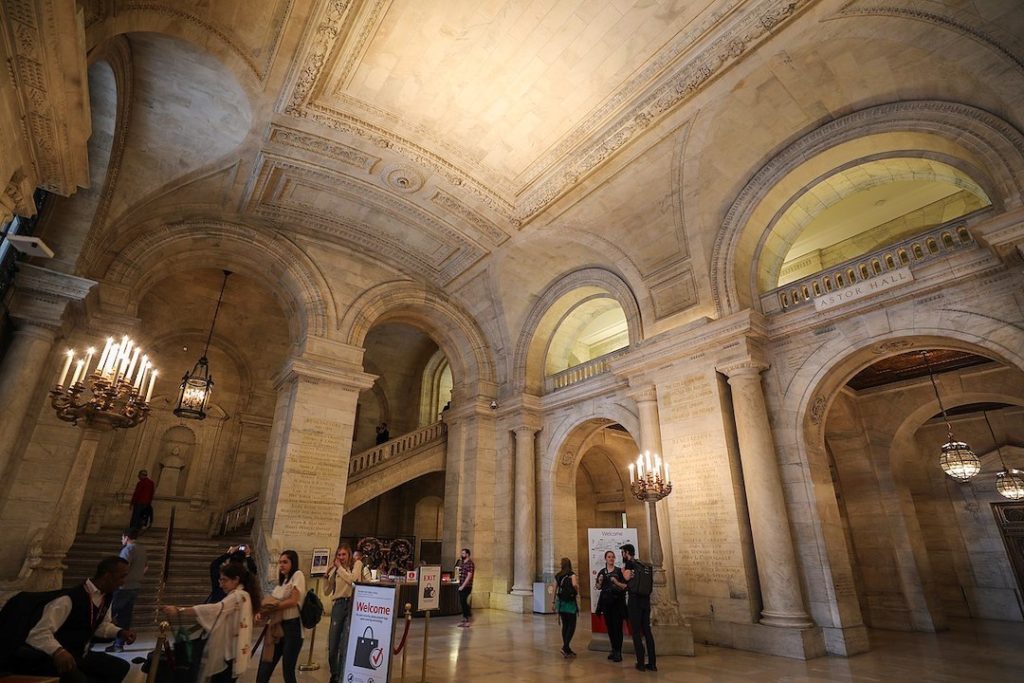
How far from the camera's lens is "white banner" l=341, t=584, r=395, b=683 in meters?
3.75

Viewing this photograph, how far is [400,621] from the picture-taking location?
8.33 meters

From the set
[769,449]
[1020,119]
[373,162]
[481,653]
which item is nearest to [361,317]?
[373,162]

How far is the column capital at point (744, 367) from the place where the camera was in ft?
24.1

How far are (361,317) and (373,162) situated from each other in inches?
143

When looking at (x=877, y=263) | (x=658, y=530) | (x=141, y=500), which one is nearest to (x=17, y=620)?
(x=658, y=530)

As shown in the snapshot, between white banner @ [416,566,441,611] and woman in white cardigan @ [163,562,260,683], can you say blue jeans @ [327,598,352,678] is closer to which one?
white banner @ [416,566,441,611]

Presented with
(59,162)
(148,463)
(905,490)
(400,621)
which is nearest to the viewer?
(59,162)

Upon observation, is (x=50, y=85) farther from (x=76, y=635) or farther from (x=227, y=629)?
(x=227, y=629)

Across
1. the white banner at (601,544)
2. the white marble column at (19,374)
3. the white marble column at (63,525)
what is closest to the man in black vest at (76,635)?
the white marble column at (19,374)

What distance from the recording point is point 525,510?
10.6 meters

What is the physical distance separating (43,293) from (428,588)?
263 inches

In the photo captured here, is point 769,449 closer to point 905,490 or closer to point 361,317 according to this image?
point 905,490

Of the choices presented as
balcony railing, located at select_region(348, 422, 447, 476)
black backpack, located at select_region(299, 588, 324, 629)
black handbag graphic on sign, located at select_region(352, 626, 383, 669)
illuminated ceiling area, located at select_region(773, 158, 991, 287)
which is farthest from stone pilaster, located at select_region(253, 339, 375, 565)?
illuminated ceiling area, located at select_region(773, 158, 991, 287)

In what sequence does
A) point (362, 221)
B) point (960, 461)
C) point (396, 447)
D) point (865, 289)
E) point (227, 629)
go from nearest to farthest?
1. point (227, 629)
2. point (865, 289)
3. point (960, 461)
4. point (362, 221)
5. point (396, 447)
